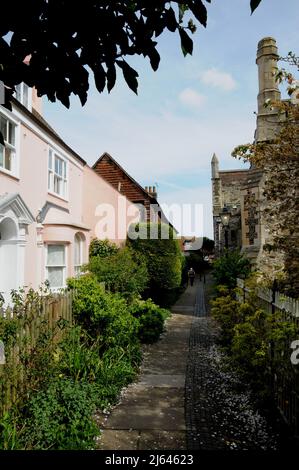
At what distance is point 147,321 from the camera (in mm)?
10164

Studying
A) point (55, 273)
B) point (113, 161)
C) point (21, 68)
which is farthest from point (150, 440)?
point (113, 161)

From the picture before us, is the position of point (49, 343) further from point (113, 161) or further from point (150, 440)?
point (113, 161)

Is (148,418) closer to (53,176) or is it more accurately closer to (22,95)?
(53,176)

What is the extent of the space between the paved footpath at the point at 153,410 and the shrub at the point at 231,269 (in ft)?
14.0

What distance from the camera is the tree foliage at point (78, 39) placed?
2129mm

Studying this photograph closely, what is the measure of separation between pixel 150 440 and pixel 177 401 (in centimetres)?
148

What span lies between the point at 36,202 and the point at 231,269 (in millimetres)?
7878

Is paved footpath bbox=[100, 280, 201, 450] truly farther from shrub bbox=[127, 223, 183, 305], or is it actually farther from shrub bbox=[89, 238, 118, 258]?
shrub bbox=[89, 238, 118, 258]

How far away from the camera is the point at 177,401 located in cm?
570

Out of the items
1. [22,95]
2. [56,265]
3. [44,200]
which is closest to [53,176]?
[44,200]

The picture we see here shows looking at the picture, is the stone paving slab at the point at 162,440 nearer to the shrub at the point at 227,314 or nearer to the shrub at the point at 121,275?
the shrub at the point at 227,314

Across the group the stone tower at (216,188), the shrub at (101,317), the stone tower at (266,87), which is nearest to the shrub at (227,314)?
the shrub at (101,317)

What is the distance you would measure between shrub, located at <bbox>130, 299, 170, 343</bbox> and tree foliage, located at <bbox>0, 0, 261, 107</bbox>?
8418mm

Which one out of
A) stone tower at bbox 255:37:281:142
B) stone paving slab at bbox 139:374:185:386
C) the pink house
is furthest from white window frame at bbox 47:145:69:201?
stone tower at bbox 255:37:281:142
